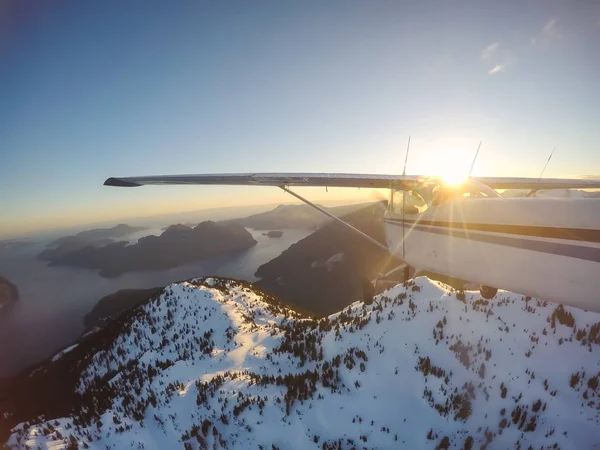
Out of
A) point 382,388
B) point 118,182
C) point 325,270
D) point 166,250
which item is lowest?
point 166,250

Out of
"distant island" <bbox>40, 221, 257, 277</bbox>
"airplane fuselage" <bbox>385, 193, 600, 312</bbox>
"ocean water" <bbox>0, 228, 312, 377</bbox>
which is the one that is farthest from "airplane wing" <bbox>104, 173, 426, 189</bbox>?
"distant island" <bbox>40, 221, 257, 277</bbox>

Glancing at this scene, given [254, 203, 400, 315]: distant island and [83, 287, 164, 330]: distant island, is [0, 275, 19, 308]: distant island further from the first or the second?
[254, 203, 400, 315]: distant island

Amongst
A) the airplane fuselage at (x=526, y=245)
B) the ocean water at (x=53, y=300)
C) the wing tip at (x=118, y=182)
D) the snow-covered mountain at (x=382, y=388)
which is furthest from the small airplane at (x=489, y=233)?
the ocean water at (x=53, y=300)

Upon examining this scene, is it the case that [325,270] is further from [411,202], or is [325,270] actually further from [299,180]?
[411,202]

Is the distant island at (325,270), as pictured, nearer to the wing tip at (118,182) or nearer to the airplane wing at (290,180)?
the airplane wing at (290,180)

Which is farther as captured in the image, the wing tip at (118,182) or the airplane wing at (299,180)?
the wing tip at (118,182)

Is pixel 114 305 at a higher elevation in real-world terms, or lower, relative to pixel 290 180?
lower

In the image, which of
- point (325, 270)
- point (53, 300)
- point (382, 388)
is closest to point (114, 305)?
point (53, 300)

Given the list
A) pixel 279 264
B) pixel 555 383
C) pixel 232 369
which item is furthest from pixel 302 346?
pixel 279 264
